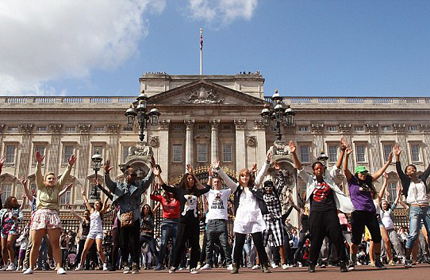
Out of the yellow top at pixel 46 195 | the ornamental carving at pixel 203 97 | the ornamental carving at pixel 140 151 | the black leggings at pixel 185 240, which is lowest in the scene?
the black leggings at pixel 185 240

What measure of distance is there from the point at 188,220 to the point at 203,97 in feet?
102

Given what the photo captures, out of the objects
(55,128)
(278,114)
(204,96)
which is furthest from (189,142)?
(278,114)

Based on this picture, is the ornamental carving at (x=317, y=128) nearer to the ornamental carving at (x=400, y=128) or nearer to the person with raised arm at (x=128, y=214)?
the ornamental carving at (x=400, y=128)

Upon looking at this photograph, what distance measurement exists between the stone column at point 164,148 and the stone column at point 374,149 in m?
20.3

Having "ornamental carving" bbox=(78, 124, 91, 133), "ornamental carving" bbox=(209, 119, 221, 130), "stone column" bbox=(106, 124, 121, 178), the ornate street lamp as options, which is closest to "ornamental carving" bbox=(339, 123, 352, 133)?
"ornamental carving" bbox=(209, 119, 221, 130)

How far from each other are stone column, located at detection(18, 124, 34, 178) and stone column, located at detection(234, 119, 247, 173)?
68.0 feet

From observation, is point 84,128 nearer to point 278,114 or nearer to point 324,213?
point 278,114

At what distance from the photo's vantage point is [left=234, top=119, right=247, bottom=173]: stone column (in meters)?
36.6

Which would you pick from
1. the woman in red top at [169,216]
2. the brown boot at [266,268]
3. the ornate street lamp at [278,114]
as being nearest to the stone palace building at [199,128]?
the ornate street lamp at [278,114]

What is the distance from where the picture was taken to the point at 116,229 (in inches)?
353

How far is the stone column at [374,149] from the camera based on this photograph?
126 feet

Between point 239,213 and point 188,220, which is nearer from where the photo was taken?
point 239,213

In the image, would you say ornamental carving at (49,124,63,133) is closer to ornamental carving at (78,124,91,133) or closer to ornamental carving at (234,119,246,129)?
ornamental carving at (78,124,91,133)

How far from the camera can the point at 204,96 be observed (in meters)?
38.6
